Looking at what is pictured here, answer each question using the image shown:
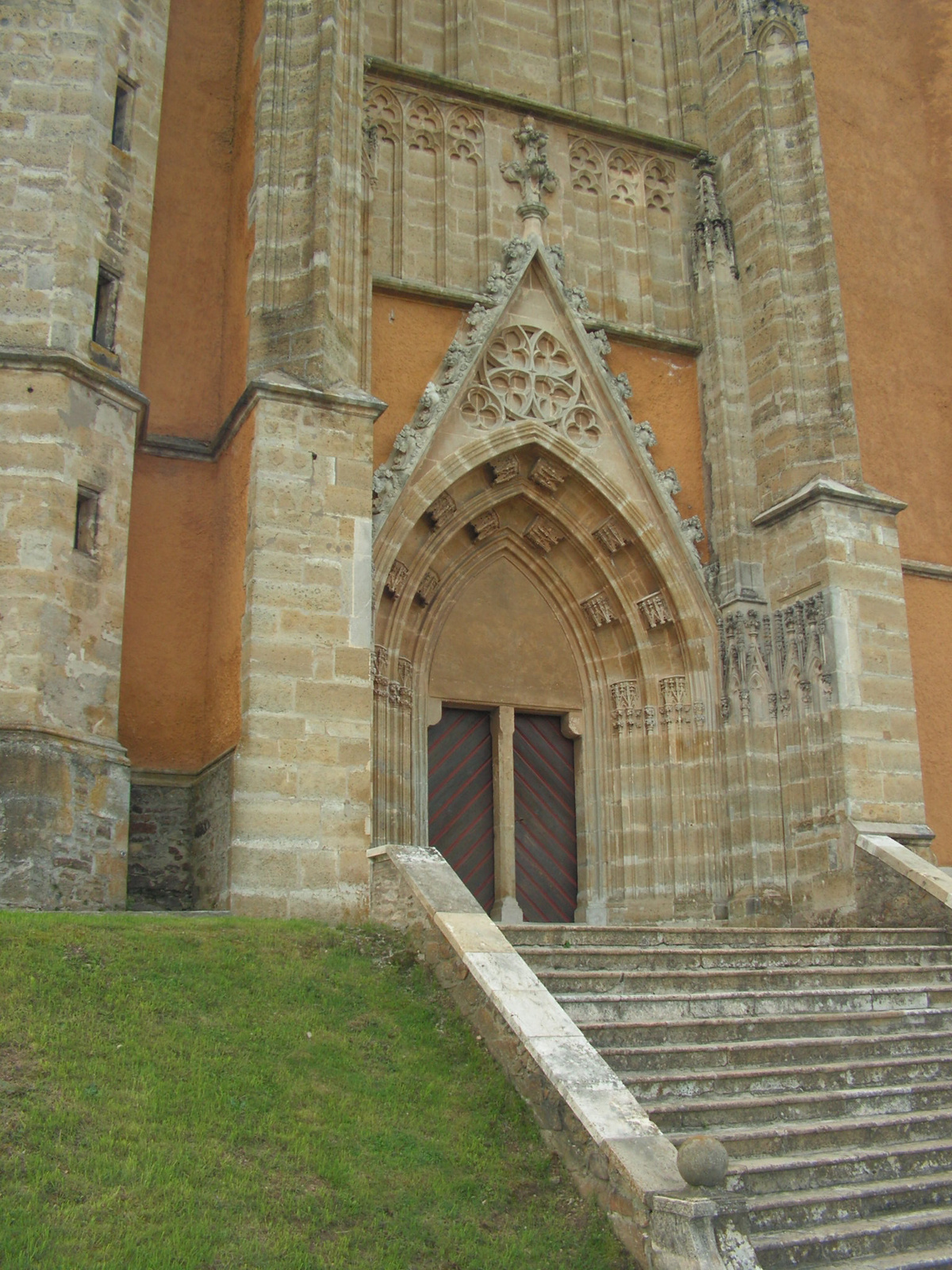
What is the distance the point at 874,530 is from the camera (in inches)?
472

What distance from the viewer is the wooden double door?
39.2ft

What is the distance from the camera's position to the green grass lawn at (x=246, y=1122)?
191 inches

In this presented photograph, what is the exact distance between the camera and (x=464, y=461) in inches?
463

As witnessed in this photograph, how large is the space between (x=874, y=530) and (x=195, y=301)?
648cm

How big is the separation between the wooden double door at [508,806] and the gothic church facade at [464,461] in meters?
0.04

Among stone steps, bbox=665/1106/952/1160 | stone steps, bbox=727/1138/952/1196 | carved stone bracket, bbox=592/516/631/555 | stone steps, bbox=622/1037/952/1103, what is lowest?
stone steps, bbox=727/1138/952/1196

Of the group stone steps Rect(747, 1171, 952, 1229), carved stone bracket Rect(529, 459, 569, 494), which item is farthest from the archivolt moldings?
stone steps Rect(747, 1171, 952, 1229)

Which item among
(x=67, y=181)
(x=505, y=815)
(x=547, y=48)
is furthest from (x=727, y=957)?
(x=547, y=48)

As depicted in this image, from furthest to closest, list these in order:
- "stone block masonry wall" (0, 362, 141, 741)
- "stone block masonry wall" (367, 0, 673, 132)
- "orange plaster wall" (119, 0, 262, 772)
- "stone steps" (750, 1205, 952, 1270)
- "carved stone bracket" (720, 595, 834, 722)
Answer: "stone block masonry wall" (367, 0, 673, 132) < "carved stone bracket" (720, 595, 834, 722) < "orange plaster wall" (119, 0, 262, 772) < "stone block masonry wall" (0, 362, 141, 741) < "stone steps" (750, 1205, 952, 1270)

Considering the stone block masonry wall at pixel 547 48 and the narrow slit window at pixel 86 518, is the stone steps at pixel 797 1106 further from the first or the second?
the stone block masonry wall at pixel 547 48

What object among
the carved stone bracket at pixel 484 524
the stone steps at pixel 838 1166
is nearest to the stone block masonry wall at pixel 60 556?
the carved stone bracket at pixel 484 524

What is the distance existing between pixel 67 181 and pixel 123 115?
46.6 inches

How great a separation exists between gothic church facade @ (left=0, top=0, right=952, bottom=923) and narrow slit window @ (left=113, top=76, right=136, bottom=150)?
0.04m

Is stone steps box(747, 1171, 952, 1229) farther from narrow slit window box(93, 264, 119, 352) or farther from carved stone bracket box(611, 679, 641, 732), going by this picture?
narrow slit window box(93, 264, 119, 352)
